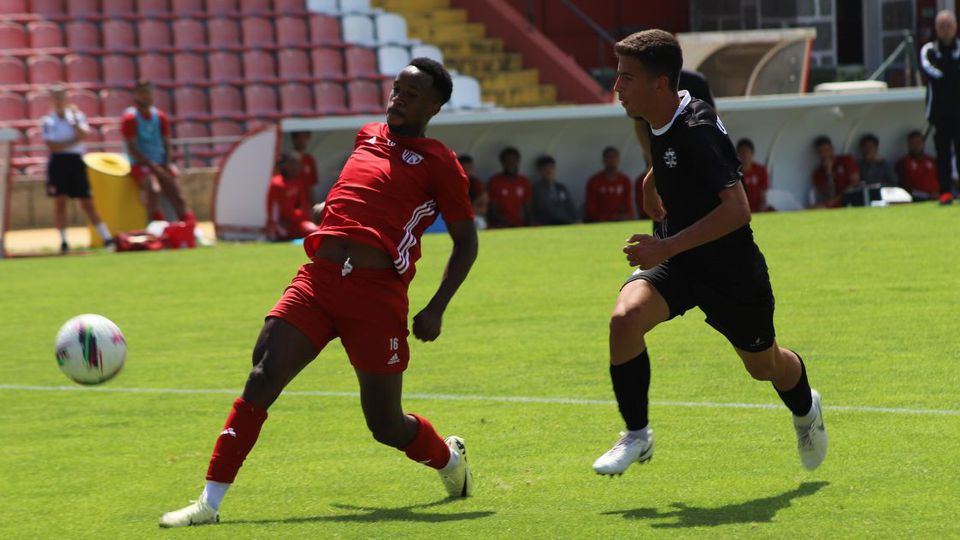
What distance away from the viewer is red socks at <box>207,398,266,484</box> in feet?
19.6

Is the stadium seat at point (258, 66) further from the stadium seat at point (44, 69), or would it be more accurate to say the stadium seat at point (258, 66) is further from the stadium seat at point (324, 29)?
the stadium seat at point (44, 69)

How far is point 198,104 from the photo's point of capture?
2653 cm

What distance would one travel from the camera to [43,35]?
26.0 m

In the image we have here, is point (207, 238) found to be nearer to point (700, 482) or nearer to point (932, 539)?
point (700, 482)

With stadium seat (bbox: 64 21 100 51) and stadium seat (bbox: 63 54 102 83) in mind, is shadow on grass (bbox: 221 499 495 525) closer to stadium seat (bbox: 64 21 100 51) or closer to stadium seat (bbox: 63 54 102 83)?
stadium seat (bbox: 63 54 102 83)

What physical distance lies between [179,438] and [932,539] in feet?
13.6

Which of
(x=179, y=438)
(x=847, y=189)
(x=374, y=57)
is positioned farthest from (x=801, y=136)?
(x=179, y=438)

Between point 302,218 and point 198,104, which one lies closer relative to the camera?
point 302,218

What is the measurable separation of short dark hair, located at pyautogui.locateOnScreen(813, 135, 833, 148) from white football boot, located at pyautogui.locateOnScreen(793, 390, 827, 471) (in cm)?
1661

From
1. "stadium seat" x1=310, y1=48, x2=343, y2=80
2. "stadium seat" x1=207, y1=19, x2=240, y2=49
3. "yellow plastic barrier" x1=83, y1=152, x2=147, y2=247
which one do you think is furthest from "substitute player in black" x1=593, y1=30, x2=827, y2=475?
"stadium seat" x1=207, y1=19, x2=240, y2=49

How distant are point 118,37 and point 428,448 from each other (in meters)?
21.6

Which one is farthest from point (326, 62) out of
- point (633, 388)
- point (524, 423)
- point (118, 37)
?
point (633, 388)

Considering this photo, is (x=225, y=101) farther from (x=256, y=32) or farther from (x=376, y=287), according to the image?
(x=376, y=287)

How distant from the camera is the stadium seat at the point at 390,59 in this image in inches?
1091
